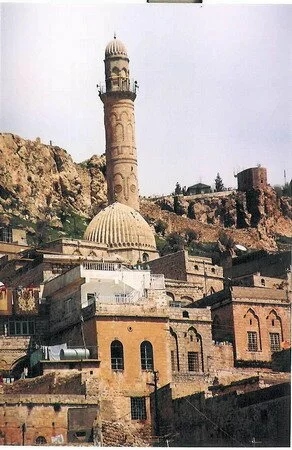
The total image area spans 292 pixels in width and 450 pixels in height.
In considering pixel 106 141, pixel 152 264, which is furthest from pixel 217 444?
pixel 106 141

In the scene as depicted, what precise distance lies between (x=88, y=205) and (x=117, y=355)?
1713 inches

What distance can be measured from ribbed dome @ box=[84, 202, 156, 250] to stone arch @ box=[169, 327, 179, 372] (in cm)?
1350

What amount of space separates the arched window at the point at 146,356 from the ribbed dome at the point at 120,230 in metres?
15.4

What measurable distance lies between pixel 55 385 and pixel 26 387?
1.11 metres

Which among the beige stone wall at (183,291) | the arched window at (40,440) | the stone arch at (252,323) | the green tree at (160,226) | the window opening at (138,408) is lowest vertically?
the arched window at (40,440)

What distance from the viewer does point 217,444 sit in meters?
37.4

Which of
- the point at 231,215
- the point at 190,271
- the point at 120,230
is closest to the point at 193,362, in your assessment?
the point at 190,271

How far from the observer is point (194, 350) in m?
46.4

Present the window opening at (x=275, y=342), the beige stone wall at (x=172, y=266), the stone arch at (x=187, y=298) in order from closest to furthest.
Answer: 1. the window opening at (x=275, y=342)
2. the stone arch at (x=187, y=298)
3. the beige stone wall at (x=172, y=266)

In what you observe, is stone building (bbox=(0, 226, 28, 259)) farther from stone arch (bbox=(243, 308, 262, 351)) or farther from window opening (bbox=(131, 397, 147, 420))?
window opening (bbox=(131, 397, 147, 420))

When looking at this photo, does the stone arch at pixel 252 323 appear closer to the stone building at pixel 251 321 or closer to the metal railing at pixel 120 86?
the stone building at pixel 251 321

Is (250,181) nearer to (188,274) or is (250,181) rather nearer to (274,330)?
(188,274)

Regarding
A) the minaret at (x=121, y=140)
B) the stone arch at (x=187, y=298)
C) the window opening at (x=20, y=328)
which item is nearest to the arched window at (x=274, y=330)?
the stone arch at (x=187, y=298)

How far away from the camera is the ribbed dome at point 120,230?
195 feet
